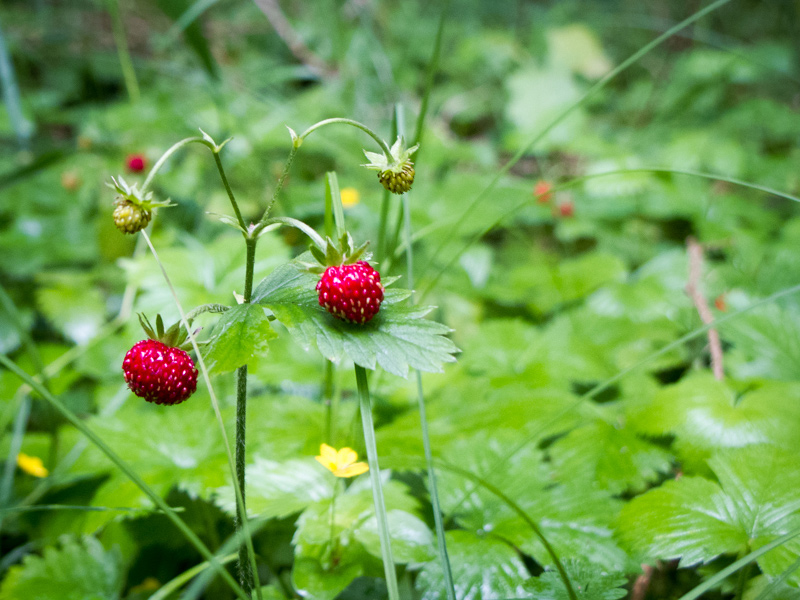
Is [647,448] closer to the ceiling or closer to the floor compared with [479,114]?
closer to the floor

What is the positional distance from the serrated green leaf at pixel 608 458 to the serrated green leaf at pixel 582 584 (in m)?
0.20

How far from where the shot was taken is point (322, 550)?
77cm

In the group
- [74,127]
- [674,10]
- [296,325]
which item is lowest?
[296,325]

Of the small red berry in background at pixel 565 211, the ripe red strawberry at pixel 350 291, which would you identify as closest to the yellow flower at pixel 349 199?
the small red berry in background at pixel 565 211

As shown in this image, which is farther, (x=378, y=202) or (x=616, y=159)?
(x=616, y=159)

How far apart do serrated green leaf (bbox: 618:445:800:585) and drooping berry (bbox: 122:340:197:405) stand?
25.6 inches

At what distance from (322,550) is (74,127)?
3059 mm

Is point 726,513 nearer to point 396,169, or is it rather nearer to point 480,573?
point 480,573

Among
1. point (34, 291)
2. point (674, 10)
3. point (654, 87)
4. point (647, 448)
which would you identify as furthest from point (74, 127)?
point (674, 10)

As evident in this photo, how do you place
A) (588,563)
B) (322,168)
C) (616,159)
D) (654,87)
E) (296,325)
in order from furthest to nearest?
(654,87) → (322,168) → (616,159) → (588,563) → (296,325)

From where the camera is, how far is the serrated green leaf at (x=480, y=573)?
2.38 feet

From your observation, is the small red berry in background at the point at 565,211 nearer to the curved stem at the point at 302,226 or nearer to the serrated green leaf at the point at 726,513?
the serrated green leaf at the point at 726,513

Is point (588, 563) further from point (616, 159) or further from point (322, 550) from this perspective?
point (616, 159)

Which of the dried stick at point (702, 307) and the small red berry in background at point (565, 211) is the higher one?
the small red berry in background at point (565, 211)
